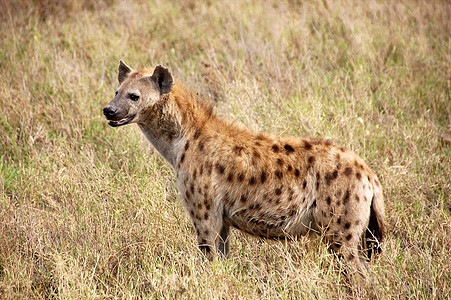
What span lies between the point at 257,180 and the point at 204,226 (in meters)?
0.47

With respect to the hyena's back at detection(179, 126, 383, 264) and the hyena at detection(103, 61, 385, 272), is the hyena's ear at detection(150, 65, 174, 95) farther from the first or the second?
the hyena's back at detection(179, 126, 383, 264)

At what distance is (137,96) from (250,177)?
99 centimetres

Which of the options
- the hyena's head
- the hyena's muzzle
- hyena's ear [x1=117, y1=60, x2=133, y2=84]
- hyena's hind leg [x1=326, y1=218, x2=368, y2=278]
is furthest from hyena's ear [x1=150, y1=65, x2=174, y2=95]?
hyena's hind leg [x1=326, y1=218, x2=368, y2=278]

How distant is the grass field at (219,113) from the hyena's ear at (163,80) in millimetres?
981

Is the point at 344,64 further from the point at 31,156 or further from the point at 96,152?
the point at 31,156

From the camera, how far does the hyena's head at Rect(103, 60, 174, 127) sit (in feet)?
13.0

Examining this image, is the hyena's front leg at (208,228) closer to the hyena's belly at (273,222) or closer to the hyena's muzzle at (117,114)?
the hyena's belly at (273,222)

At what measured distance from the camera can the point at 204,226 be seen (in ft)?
12.4

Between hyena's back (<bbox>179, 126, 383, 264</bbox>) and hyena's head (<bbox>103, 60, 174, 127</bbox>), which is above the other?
hyena's head (<bbox>103, 60, 174, 127</bbox>)

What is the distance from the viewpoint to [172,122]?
405 centimetres

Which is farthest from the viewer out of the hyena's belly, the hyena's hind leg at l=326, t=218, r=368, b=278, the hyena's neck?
the hyena's neck

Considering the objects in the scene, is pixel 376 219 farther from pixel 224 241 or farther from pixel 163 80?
pixel 163 80

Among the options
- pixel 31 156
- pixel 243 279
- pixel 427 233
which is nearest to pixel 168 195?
pixel 243 279

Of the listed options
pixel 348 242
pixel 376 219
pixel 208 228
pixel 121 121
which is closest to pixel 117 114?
pixel 121 121
